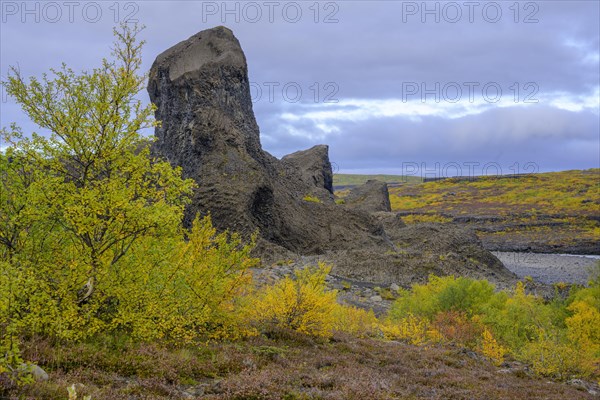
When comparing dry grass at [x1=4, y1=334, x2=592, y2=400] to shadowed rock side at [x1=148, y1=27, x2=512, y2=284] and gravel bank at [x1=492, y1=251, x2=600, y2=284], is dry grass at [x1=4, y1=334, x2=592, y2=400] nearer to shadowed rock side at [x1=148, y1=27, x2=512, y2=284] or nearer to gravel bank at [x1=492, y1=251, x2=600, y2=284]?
shadowed rock side at [x1=148, y1=27, x2=512, y2=284]

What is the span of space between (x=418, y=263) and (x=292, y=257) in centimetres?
790

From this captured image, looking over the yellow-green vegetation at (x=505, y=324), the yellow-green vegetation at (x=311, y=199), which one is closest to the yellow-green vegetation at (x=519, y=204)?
the yellow-green vegetation at (x=311, y=199)

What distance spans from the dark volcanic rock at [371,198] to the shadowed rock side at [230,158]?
24643 mm

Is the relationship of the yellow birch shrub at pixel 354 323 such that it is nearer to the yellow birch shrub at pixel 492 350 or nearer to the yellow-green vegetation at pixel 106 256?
the yellow birch shrub at pixel 492 350

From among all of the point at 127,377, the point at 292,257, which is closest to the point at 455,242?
the point at 292,257

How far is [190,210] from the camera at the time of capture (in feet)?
98.7

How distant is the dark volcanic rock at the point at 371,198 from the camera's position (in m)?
61.6

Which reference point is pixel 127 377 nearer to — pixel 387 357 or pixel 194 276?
pixel 194 276

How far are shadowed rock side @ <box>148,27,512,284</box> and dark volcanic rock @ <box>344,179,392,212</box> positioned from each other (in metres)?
24.6

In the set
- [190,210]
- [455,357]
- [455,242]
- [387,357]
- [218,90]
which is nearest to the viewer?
[387,357]

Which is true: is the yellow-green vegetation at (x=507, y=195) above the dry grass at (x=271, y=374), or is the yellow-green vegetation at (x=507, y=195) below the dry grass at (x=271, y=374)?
above

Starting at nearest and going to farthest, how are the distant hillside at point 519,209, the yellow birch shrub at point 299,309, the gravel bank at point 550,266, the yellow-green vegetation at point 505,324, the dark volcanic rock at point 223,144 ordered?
the yellow birch shrub at point 299,309
the yellow-green vegetation at point 505,324
the dark volcanic rock at point 223,144
the gravel bank at point 550,266
the distant hillside at point 519,209

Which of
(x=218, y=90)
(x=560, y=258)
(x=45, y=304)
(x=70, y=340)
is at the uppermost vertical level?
(x=218, y=90)

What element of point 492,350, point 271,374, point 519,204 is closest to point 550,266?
point 492,350
